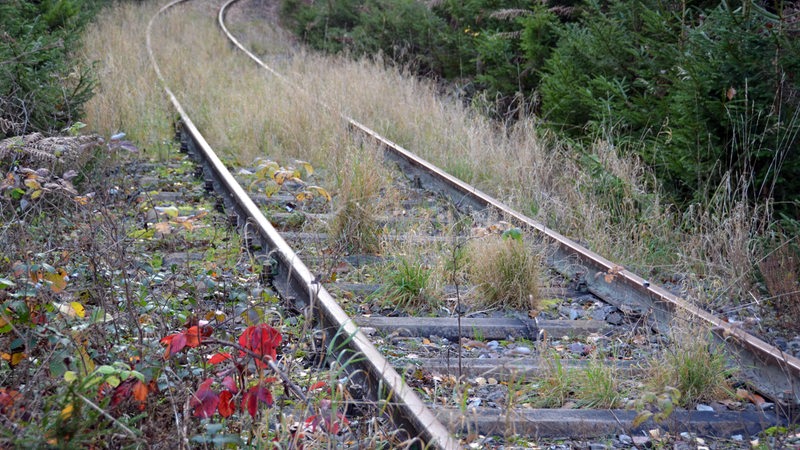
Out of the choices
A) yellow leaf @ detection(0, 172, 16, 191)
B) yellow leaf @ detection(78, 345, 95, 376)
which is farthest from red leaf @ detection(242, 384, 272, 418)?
yellow leaf @ detection(0, 172, 16, 191)

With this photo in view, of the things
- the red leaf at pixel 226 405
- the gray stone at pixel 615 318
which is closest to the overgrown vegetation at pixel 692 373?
the gray stone at pixel 615 318

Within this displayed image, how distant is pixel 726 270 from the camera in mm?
5234

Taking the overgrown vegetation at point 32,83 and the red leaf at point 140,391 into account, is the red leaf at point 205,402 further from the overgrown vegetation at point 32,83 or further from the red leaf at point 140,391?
the overgrown vegetation at point 32,83

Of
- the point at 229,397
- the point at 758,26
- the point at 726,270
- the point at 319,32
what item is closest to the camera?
the point at 229,397

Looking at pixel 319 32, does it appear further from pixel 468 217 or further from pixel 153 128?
pixel 468 217

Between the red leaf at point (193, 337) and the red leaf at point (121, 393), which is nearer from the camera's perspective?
the red leaf at point (121, 393)

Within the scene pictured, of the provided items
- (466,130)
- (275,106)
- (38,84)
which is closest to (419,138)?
(466,130)

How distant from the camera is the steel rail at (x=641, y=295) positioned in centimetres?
381

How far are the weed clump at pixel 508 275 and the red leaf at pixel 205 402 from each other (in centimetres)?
235

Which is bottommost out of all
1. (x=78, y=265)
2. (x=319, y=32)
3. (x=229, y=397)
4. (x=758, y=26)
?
(x=319, y=32)

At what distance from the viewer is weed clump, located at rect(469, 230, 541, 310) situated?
4.91 m

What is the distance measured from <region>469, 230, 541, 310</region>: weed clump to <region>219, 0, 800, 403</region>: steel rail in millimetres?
427

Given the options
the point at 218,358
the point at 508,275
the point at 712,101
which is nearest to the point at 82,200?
the point at 218,358

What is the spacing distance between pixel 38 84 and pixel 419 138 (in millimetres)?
4350
